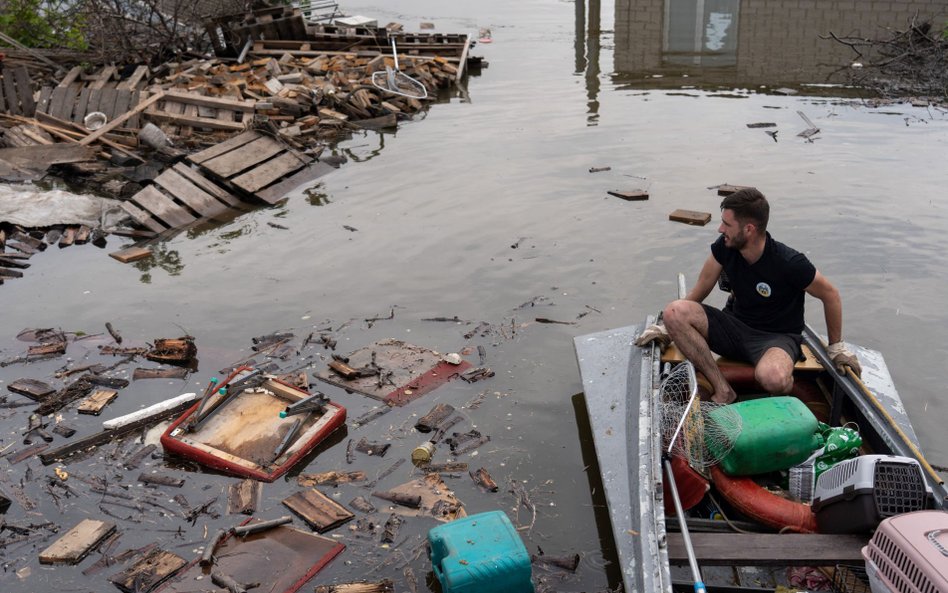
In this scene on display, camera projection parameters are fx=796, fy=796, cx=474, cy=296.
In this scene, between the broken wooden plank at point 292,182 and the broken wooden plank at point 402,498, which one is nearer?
the broken wooden plank at point 402,498

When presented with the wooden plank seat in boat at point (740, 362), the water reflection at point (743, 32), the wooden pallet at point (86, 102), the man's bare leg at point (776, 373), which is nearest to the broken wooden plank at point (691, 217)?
the wooden plank seat in boat at point (740, 362)

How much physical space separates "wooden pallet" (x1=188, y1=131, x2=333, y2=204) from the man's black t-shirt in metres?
9.32

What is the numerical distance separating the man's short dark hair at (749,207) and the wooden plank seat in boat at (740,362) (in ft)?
3.83

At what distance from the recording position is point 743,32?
2733 centimetres

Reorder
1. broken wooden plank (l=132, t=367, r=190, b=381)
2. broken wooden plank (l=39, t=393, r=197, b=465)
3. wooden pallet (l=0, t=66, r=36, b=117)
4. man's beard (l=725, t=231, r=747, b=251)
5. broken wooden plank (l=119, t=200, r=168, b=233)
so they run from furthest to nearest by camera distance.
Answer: wooden pallet (l=0, t=66, r=36, b=117)
broken wooden plank (l=119, t=200, r=168, b=233)
broken wooden plank (l=132, t=367, r=190, b=381)
broken wooden plank (l=39, t=393, r=197, b=465)
man's beard (l=725, t=231, r=747, b=251)

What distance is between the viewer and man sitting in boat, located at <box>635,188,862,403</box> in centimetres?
641

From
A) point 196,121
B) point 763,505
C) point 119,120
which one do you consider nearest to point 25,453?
point 763,505

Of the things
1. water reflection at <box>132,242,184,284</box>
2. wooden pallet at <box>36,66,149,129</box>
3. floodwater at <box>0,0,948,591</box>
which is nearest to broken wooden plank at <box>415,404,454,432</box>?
floodwater at <box>0,0,948,591</box>

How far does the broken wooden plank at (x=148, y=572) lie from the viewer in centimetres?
584

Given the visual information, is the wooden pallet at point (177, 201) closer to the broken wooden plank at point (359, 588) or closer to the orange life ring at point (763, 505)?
the broken wooden plank at point (359, 588)

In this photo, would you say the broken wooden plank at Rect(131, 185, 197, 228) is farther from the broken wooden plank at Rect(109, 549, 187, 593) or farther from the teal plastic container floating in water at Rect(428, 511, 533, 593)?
the teal plastic container floating in water at Rect(428, 511, 533, 593)

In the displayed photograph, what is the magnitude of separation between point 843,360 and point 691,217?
633 cm

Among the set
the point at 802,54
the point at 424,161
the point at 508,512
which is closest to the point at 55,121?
the point at 424,161

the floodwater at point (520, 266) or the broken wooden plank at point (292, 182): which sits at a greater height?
the broken wooden plank at point (292, 182)
